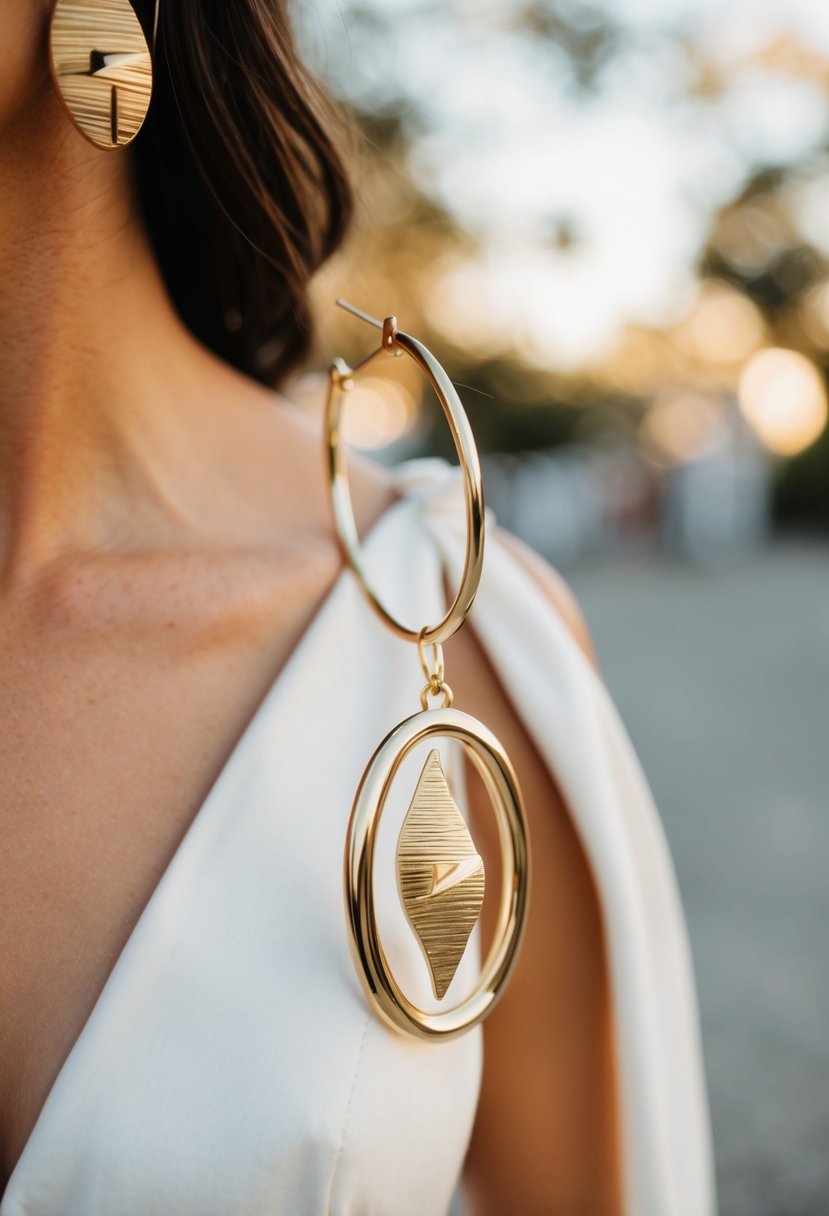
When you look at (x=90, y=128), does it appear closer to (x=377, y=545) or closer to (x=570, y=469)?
(x=377, y=545)

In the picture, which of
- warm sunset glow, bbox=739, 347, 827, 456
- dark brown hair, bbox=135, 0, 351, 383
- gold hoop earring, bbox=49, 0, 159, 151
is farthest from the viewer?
warm sunset glow, bbox=739, 347, 827, 456

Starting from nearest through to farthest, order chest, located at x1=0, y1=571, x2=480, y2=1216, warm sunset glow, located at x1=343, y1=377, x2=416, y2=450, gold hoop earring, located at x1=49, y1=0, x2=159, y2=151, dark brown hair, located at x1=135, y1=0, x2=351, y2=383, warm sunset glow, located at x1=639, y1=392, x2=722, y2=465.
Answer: chest, located at x1=0, y1=571, x2=480, y2=1216, gold hoop earring, located at x1=49, y1=0, x2=159, y2=151, dark brown hair, located at x1=135, y1=0, x2=351, y2=383, warm sunset glow, located at x1=343, y1=377, x2=416, y2=450, warm sunset glow, located at x1=639, y1=392, x2=722, y2=465

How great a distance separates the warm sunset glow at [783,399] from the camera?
66.3 ft

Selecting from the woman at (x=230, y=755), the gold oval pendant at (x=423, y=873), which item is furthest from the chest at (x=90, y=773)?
the gold oval pendant at (x=423, y=873)

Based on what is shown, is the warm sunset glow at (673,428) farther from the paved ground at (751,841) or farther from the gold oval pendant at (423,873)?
the gold oval pendant at (423,873)

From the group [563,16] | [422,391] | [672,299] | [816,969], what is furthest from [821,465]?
[816,969]

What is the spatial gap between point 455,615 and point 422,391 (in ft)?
43.7

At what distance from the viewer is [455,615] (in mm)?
987

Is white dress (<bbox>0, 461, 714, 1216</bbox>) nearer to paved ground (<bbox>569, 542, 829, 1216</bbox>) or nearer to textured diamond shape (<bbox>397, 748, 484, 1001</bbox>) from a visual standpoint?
textured diamond shape (<bbox>397, 748, 484, 1001</bbox>)

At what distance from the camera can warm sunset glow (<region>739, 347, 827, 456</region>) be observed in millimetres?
20219

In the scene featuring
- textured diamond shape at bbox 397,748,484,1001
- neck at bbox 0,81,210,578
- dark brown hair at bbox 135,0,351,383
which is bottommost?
textured diamond shape at bbox 397,748,484,1001

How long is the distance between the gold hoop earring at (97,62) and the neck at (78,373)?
21 cm

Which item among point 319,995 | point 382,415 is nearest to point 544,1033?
point 319,995

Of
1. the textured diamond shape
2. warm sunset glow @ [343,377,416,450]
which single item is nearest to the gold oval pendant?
the textured diamond shape
